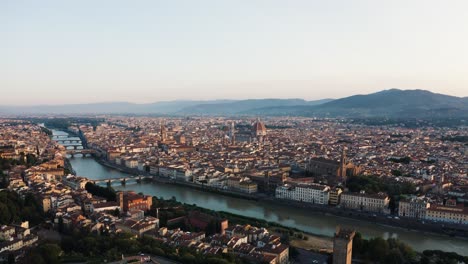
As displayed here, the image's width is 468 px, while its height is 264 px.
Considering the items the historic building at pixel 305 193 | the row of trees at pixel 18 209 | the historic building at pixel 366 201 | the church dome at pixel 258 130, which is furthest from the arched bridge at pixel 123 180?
the church dome at pixel 258 130

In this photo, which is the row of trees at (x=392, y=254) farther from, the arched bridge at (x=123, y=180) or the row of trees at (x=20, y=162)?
the row of trees at (x=20, y=162)

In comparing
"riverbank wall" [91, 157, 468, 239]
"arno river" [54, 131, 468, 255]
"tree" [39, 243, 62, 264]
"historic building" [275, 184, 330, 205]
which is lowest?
"arno river" [54, 131, 468, 255]

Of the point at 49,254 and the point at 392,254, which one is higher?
the point at 49,254

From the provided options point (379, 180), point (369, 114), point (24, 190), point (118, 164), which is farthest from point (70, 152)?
point (369, 114)

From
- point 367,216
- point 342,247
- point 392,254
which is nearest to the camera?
point 342,247

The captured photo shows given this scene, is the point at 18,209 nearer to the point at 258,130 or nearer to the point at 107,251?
the point at 107,251

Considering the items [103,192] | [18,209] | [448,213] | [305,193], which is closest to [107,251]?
[18,209]

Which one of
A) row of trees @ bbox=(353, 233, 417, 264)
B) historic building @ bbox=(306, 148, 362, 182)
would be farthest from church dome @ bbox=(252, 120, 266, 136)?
row of trees @ bbox=(353, 233, 417, 264)

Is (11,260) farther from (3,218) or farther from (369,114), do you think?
(369,114)

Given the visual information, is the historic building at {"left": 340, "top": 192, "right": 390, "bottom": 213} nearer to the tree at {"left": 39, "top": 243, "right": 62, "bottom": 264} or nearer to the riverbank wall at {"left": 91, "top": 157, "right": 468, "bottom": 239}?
the riverbank wall at {"left": 91, "top": 157, "right": 468, "bottom": 239}
